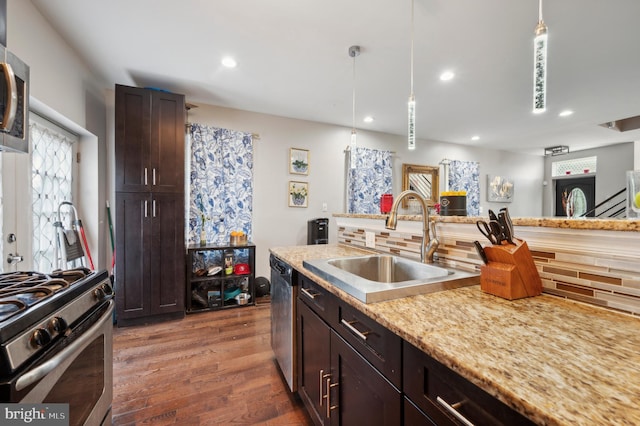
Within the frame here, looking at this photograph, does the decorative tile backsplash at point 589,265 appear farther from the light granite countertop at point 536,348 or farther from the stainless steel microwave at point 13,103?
the stainless steel microwave at point 13,103

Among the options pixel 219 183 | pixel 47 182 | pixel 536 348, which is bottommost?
A: pixel 536 348

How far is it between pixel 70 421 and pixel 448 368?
1.27 metres

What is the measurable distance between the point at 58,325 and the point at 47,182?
2.07m

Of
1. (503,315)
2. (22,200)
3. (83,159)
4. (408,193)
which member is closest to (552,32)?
(408,193)

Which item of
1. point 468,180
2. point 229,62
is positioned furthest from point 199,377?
point 468,180

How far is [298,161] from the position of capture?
3.85 metres

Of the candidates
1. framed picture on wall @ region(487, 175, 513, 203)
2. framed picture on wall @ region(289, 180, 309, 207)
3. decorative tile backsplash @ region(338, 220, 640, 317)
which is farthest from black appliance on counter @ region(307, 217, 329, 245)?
framed picture on wall @ region(487, 175, 513, 203)

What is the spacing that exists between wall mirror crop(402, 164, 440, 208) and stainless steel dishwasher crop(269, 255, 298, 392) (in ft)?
11.3

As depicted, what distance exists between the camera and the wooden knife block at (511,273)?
91 cm

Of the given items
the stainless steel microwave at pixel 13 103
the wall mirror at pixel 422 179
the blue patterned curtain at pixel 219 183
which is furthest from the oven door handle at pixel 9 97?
the wall mirror at pixel 422 179

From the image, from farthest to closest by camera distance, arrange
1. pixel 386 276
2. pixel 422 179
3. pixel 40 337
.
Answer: pixel 422 179 < pixel 386 276 < pixel 40 337

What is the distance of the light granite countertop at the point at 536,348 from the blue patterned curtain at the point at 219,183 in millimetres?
2820

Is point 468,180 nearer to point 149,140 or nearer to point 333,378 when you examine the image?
point 333,378

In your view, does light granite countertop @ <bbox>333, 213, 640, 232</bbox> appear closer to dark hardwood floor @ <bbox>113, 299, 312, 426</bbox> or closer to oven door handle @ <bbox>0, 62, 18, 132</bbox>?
dark hardwood floor @ <bbox>113, 299, 312, 426</bbox>
